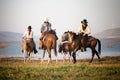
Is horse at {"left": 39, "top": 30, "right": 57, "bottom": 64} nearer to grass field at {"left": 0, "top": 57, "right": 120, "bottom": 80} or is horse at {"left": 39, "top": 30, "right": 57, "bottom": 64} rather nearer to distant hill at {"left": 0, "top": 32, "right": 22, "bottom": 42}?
grass field at {"left": 0, "top": 57, "right": 120, "bottom": 80}

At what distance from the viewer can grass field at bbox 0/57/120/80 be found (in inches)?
229

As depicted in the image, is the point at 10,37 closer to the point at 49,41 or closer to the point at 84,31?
the point at 49,41

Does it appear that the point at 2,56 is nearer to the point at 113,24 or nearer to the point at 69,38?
the point at 69,38

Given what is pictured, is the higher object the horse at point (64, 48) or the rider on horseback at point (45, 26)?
the rider on horseback at point (45, 26)

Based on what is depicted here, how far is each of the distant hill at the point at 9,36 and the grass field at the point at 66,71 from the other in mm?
526

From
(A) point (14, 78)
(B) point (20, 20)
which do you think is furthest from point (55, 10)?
(A) point (14, 78)

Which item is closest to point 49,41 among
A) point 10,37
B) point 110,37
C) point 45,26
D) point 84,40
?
point 45,26

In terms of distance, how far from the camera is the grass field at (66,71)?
581 centimetres

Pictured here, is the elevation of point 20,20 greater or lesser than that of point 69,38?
greater

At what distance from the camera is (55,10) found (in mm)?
6289

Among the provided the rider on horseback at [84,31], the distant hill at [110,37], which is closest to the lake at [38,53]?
the distant hill at [110,37]

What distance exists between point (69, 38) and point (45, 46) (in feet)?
1.58

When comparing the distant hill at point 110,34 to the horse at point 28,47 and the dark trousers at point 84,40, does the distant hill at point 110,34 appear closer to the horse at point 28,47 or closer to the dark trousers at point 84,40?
the dark trousers at point 84,40

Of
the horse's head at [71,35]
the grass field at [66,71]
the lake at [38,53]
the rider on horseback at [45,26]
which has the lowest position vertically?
the grass field at [66,71]
